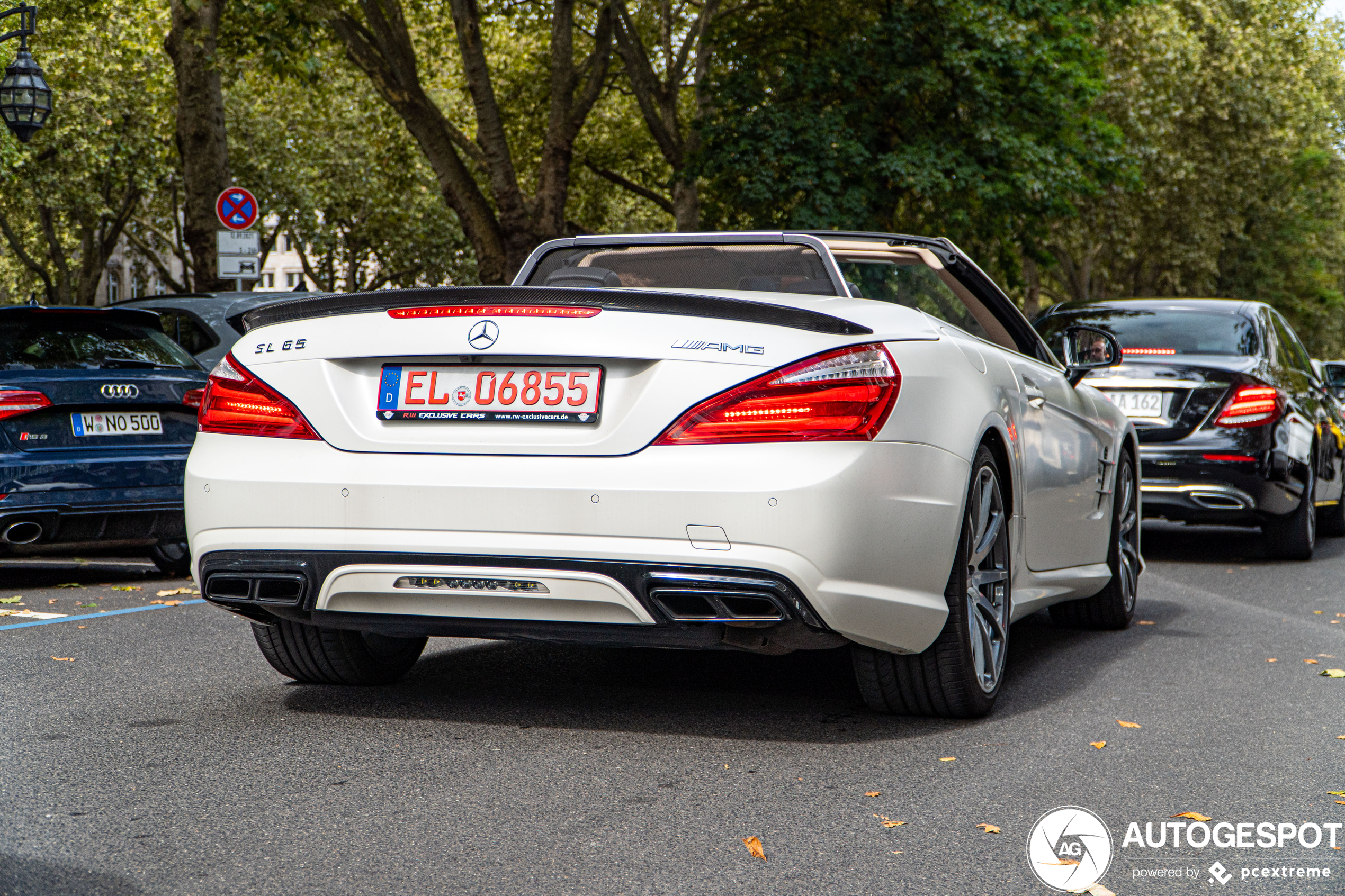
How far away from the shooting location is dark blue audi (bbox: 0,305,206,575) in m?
7.51

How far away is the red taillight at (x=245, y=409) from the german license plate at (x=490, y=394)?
0.28 metres

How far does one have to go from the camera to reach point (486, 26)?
28891 millimetres

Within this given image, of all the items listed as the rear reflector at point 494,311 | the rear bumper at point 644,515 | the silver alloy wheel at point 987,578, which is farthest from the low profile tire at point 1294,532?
the rear reflector at point 494,311

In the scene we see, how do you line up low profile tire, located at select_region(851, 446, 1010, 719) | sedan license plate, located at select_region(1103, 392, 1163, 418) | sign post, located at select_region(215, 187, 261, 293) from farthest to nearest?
sign post, located at select_region(215, 187, 261, 293) → sedan license plate, located at select_region(1103, 392, 1163, 418) → low profile tire, located at select_region(851, 446, 1010, 719)

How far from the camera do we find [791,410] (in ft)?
12.9

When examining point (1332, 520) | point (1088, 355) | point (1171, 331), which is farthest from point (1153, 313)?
point (1088, 355)

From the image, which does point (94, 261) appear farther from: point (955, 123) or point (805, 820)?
point (805, 820)

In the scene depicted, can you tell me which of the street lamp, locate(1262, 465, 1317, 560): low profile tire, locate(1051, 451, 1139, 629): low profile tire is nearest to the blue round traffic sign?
the street lamp

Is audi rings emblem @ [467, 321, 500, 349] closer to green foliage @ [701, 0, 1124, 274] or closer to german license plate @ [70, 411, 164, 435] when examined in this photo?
german license plate @ [70, 411, 164, 435]

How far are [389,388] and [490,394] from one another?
30 centimetres

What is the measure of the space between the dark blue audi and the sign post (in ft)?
28.8

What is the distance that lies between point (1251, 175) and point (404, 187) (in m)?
20.5

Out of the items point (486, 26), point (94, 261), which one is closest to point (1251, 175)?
point (486, 26)

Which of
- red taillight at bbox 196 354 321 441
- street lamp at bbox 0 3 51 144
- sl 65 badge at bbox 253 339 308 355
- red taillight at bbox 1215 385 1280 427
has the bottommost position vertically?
red taillight at bbox 1215 385 1280 427
